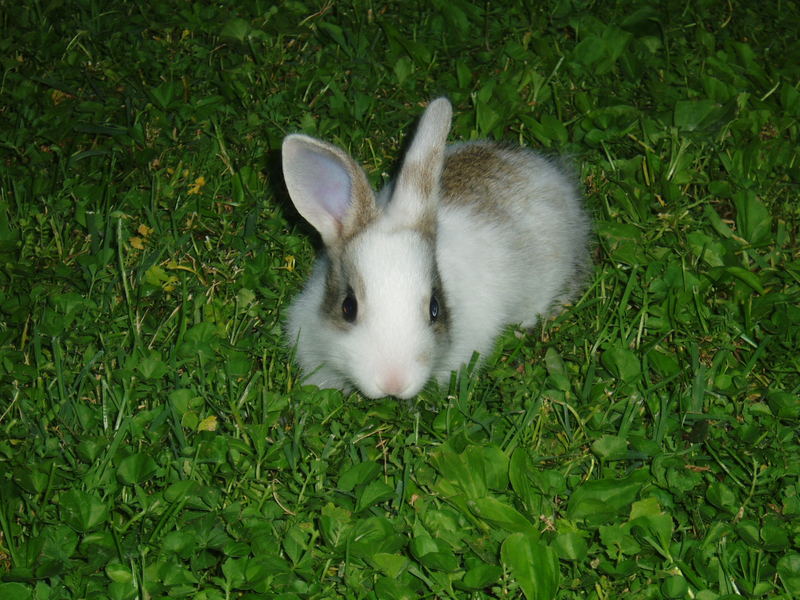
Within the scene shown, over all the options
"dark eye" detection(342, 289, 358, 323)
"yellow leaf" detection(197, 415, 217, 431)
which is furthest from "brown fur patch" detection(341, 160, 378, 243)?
"yellow leaf" detection(197, 415, 217, 431)

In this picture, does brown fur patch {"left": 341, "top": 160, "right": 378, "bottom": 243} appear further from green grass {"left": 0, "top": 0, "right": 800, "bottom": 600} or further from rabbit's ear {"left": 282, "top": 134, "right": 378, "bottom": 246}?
green grass {"left": 0, "top": 0, "right": 800, "bottom": 600}

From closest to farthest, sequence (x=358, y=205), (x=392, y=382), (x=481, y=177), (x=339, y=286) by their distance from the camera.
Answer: (x=392, y=382) → (x=339, y=286) → (x=358, y=205) → (x=481, y=177)

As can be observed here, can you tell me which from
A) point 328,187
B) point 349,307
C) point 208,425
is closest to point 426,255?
point 349,307

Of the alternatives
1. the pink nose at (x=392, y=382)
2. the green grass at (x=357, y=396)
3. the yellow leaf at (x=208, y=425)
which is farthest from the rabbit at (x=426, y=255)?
the yellow leaf at (x=208, y=425)

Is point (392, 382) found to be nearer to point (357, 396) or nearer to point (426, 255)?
point (357, 396)

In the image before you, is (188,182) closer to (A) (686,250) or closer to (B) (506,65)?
(B) (506,65)

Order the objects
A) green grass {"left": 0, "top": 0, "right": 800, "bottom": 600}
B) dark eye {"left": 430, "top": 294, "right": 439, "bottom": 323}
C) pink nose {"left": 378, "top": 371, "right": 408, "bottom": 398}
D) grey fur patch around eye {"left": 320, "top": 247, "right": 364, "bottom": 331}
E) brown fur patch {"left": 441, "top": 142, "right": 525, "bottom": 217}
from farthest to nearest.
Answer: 1. brown fur patch {"left": 441, "top": 142, "right": 525, "bottom": 217}
2. dark eye {"left": 430, "top": 294, "right": 439, "bottom": 323}
3. grey fur patch around eye {"left": 320, "top": 247, "right": 364, "bottom": 331}
4. pink nose {"left": 378, "top": 371, "right": 408, "bottom": 398}
5. green grass {"left": 0, "top": 0, "right": 800, "bottom": 600}

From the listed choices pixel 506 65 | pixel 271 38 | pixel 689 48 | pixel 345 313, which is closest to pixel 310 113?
pixel 271 38

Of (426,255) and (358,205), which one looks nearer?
(426,255)
